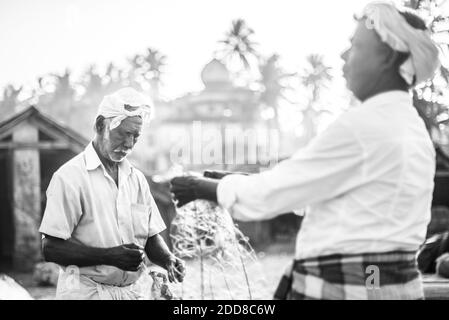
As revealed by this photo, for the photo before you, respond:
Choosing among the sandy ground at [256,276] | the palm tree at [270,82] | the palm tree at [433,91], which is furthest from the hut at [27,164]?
the palm tree at [270,82]

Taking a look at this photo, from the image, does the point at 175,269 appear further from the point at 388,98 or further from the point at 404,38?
the point at 404,38

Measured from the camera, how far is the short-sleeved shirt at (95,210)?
87.7 inches

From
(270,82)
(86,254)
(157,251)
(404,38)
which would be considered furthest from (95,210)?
(270,82)

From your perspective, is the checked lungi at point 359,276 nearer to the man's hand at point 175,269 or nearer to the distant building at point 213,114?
the man's hand at point 175,269

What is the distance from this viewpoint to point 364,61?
1654 mm

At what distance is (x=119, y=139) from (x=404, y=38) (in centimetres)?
140

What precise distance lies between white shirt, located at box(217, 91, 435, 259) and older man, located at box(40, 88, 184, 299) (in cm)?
93

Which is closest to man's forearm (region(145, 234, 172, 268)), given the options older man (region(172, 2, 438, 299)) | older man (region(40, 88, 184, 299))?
older man (region(40, 88, 184, 299))

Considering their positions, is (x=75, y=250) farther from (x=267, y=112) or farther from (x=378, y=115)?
(x=267, y=112)

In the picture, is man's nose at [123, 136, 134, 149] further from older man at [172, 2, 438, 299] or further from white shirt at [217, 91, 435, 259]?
white shirt at [217, 91, 435, 259]

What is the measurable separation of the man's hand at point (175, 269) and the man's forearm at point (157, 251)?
0.07 feet

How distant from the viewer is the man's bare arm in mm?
2207
